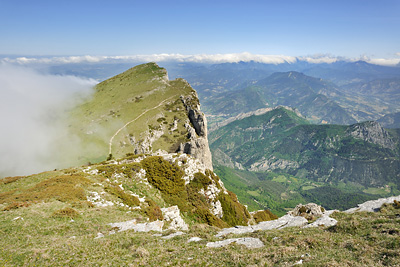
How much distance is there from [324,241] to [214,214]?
38327 mm

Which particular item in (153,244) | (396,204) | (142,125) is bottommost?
(142,125)

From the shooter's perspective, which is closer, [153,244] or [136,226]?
[153,244]

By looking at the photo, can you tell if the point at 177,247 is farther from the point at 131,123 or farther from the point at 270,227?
the point at 131,123

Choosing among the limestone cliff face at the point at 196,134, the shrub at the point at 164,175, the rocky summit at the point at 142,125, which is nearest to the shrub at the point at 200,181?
the shrub at the point at 164,175

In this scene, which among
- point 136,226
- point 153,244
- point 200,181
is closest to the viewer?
point 153,244

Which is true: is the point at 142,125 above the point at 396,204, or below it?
below

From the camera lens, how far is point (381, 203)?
36.1 metres

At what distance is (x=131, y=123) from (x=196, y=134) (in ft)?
182

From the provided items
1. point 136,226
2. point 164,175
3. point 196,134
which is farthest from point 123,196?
point 196,134

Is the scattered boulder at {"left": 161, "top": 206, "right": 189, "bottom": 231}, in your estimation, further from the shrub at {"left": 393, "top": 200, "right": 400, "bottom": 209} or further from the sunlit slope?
the sunlit slope

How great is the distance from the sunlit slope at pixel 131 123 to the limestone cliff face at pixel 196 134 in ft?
16.8

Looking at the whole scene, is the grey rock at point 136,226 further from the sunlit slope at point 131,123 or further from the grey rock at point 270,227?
the sunlit slope at point 131,123

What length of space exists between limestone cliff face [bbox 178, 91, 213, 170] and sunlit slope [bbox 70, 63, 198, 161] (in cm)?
511

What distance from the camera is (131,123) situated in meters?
153
